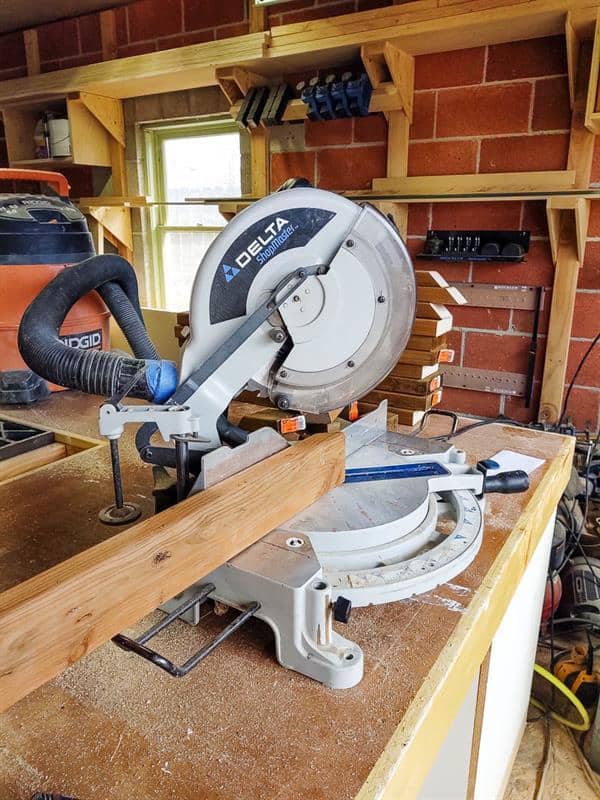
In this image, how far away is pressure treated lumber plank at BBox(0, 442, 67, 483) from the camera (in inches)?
46.2

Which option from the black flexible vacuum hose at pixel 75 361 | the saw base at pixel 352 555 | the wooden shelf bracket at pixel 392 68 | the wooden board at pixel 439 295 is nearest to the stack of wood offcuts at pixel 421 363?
the wooden board at pixel 439 295

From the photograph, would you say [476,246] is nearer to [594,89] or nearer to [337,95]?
[594,89]

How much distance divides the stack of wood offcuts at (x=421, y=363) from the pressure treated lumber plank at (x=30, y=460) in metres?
0.70

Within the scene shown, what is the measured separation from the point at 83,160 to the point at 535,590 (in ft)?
9.94

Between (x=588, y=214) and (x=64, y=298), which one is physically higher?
(x=588, y=214)

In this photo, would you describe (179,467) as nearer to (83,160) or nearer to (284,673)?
(284,673)

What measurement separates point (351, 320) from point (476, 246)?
168 cm

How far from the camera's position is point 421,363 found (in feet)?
4.50

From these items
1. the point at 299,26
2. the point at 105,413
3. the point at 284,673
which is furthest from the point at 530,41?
the point at 284,673

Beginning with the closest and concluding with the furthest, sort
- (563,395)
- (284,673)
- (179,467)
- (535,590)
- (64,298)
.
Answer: (284,673) < (179,467) < (64,298) < (535,590) < (563,395)

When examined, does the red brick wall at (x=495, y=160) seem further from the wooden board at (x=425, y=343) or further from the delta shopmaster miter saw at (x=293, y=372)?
the delta shopmaster miter saw at (x=293, y=372)

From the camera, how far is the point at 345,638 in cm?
65

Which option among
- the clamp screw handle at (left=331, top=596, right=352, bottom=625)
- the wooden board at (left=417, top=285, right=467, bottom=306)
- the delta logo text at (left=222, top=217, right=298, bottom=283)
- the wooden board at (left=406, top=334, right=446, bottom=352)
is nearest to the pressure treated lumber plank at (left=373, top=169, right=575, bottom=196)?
the wooden board at (left=417, top=285, right=467, bottom=306)

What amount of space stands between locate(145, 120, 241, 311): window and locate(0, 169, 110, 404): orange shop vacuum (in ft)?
5.31
